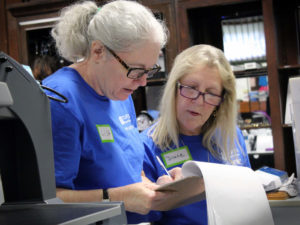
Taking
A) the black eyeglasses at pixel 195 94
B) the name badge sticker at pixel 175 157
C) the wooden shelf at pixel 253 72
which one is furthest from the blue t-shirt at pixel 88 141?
the wooden shelf at pixel 253 72

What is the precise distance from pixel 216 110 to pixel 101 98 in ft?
2.45

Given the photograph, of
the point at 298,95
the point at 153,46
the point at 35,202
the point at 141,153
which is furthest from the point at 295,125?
the point at 35,202

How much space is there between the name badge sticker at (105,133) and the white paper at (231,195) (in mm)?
300

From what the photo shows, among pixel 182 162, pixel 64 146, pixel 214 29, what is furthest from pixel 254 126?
pixel 64 146

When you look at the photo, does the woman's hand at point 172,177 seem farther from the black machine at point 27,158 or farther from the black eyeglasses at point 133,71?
the black machine at point 27,158

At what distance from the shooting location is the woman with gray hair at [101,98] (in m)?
1.15

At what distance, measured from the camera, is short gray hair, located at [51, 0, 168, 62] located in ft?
4.10

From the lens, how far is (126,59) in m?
1.27

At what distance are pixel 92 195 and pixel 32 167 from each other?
0.35 m

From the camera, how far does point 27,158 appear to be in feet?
2.80

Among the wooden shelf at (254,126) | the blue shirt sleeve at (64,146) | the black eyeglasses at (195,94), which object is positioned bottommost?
the wooden shelf at (254,126)

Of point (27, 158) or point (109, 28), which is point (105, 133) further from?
point (27, 158)

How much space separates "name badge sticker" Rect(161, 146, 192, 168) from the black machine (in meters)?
0.96

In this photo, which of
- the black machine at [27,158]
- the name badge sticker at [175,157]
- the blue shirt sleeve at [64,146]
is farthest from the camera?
the name badge sticker at [175,157]
